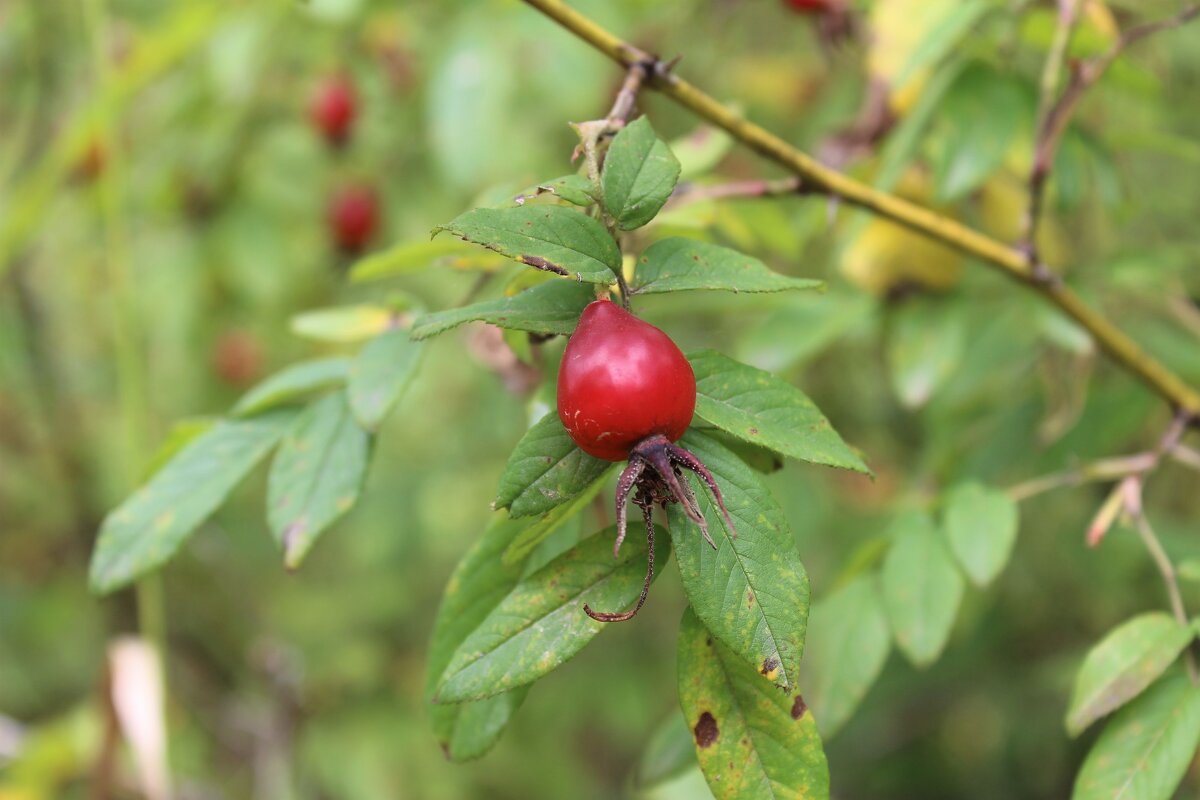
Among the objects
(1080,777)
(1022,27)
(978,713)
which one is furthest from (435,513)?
(1080,777)

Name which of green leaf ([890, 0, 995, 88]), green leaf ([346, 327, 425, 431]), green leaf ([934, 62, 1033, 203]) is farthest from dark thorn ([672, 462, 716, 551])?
green leaf ([934, 62, 1033, 203])

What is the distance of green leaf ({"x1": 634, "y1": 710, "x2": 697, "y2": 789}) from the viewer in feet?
2.83

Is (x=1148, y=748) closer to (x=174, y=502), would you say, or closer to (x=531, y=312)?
(x=531, y=312)

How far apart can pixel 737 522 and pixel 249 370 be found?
2106 mm

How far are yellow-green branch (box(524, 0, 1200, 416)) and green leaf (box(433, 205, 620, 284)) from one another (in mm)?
229

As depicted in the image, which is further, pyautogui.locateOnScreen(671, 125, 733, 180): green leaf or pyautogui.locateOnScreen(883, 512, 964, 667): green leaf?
pyautogui.locateOnScreen(671, 125, 733, 180): green leaf

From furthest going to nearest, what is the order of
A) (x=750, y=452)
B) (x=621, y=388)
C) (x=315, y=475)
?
(x=315, y=475) → (x=750, y=452) → (x=621, y=388)

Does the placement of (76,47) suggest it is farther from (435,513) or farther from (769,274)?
(769,274)

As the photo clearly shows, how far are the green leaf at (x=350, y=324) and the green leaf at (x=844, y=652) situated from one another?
465 mm

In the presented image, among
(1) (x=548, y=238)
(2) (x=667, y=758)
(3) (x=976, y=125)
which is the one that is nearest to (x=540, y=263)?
(1) (x=548, y=238)

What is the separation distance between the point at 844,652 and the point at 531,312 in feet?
1.50

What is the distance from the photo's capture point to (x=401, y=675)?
8.38 feet

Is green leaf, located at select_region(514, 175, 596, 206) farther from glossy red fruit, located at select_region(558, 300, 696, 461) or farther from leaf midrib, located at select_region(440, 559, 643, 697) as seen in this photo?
leaf midrib, located at select_region(440, 559, 643, 697)

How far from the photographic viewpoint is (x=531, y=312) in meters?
0.59
